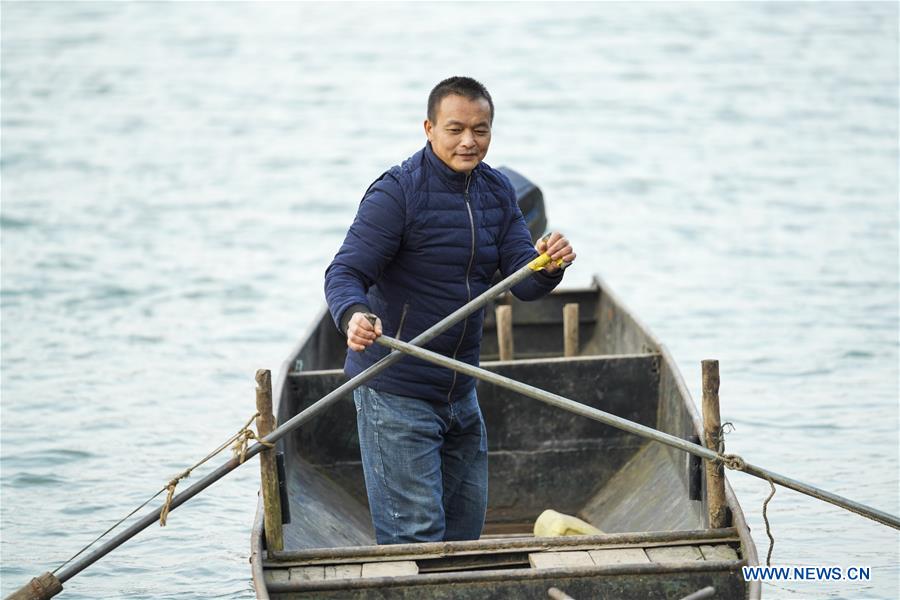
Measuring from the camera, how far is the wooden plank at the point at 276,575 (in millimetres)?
4923

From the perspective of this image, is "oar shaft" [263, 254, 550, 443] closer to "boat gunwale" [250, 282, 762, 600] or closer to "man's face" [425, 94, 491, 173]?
"man's face" [425, 94, 491, 173]

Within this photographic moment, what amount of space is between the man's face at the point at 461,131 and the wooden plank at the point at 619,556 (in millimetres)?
1515

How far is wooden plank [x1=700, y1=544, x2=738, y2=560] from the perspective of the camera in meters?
5.08

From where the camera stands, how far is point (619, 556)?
5082 mm

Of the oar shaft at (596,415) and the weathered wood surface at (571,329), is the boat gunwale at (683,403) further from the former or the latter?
the weathered wood surface at (571,329)

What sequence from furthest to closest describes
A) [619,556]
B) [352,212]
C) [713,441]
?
[352,212] → [713,441] → [619,556]

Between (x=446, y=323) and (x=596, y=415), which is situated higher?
(x=446, y=323)

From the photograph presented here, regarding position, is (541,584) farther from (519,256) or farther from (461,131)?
(461,131)

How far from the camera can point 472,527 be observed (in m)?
5.46

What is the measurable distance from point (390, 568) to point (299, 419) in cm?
64

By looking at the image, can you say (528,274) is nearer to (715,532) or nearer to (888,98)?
(715,532)

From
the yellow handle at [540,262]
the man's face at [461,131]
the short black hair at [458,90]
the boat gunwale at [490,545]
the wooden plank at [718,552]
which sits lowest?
the wooden plank at [718,552]

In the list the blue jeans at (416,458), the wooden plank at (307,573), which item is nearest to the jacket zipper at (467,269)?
the blue jeans at (416,458)

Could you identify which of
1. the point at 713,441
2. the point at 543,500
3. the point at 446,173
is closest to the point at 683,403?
the point at 543,500
